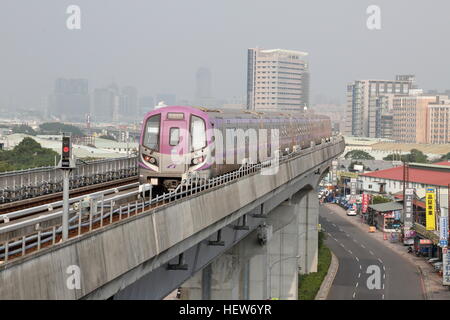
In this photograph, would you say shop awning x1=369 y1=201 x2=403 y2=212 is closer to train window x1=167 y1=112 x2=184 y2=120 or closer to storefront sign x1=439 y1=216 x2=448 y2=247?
storefront sign x1=439 y1=216 x2=448 y2=247

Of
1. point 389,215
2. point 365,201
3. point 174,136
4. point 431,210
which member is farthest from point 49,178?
point 365,201

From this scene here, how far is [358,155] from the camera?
166000 millimetres

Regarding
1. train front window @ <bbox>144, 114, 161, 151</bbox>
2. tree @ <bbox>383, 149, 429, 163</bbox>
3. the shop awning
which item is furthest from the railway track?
tree @ <bbox>383, 149, 429, 163</bbox>

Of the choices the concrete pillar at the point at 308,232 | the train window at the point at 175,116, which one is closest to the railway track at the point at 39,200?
the train window at the point at 175,116

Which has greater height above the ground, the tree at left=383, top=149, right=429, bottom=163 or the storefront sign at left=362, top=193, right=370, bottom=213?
the tree at left=383, top=149, right=429, bottom=163

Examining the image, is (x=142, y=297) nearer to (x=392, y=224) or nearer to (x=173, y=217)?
(x=173, y=217)

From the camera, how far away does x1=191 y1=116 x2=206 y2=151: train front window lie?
990 inches

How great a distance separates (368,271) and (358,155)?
10520cm

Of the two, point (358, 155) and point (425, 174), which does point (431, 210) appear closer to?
point (425, 174)

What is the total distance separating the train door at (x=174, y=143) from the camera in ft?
81.1

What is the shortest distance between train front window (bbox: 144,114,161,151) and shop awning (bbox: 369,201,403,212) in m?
65.7

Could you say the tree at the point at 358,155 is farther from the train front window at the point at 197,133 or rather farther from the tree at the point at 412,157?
the train front window at the point at 197,133

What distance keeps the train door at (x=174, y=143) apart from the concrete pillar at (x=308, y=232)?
136 feet
